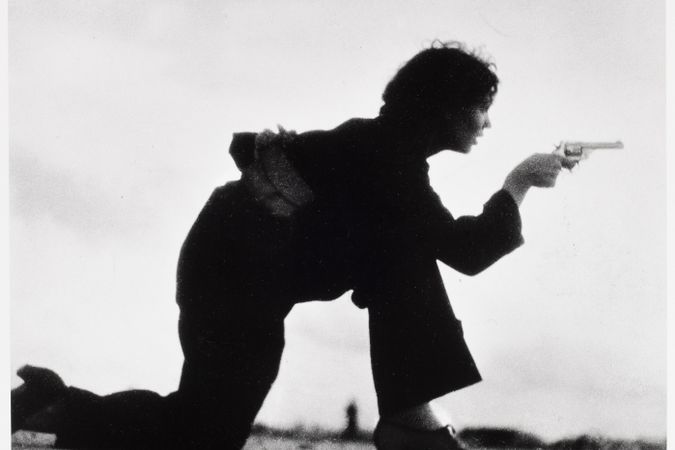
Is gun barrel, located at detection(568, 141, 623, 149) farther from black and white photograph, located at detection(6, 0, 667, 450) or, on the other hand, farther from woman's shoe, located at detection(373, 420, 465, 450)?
woman's shoe, located at detection(373, 420, 465, 450)

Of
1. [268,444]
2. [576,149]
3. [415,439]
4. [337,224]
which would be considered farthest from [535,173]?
[268,444]

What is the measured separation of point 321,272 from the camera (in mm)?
1383

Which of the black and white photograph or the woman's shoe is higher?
the black and white photograph

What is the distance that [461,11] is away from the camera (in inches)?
58.3

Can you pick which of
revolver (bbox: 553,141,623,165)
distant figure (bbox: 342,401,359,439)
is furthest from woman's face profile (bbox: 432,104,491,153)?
distant figure (bbox: 342,401,359,439)

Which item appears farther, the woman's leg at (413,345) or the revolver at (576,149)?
the revolver at (576,149)

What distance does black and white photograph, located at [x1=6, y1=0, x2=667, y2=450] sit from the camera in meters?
1.37

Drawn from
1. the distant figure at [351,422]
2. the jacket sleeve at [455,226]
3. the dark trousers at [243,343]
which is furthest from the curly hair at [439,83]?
the distant figure at [351,422]

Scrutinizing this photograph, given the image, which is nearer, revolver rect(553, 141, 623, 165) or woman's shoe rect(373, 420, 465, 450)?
woman's shoe rect(373, 420, 465, 450)

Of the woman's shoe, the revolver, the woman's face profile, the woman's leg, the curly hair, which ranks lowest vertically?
the woman's shoe

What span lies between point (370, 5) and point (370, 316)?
20.7 inches

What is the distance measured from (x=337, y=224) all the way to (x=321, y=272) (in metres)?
0.08

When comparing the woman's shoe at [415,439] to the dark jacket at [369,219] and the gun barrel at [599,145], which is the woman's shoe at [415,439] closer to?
the dark jacket at [369,219]

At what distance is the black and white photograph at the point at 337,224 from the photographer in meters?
1.37
